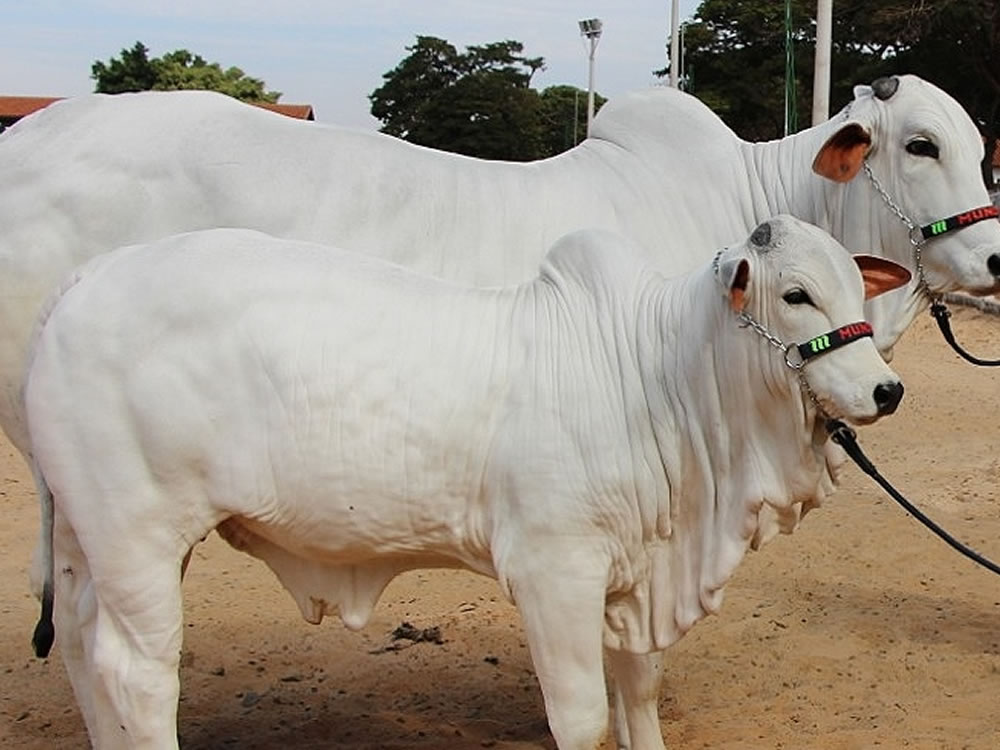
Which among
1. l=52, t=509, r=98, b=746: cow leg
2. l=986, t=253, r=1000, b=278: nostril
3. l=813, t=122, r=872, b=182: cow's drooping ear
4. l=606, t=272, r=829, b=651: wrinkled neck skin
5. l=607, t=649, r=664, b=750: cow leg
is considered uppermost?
l=813, t=122, r=872, b=182: cow's drooping ear

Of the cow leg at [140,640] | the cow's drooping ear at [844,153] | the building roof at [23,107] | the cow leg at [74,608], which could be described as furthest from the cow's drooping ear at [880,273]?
the building roof at [23,107]

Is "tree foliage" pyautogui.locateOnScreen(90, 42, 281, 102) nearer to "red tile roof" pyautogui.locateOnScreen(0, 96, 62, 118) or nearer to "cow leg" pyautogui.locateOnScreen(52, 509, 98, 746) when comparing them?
"red tile roof" pyautogui.locateOnScreen(0, 96, 62, 118)

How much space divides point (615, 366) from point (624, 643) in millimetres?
634

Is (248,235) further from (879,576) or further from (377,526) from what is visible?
(879,576)

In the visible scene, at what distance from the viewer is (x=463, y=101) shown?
1638 inches

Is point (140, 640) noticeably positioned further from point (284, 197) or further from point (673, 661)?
point (673, 661)

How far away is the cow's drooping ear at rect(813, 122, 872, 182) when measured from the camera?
3699 millimetres

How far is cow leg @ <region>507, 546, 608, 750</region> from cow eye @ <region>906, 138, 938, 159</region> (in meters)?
1.67

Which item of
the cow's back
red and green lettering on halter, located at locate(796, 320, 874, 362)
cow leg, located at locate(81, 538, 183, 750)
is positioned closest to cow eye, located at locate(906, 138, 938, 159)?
the cow's back

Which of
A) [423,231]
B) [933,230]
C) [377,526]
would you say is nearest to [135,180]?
[423,231]

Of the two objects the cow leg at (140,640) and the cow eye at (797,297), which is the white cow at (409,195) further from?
the cow eye at (797,297)

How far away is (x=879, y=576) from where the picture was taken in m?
5.45

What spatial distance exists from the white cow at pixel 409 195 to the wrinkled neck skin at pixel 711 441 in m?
1.01

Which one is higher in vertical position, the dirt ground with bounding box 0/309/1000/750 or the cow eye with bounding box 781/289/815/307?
the cow eye with bounding box 781/289/815/307
